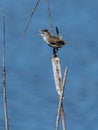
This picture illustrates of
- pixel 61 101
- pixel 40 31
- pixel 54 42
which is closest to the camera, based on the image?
pixel 61 101

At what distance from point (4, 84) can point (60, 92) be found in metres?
0.39

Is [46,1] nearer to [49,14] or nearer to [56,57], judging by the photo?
[49,14]

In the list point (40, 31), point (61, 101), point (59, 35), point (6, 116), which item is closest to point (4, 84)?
point (6, 116)

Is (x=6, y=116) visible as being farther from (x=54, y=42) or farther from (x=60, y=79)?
(x=54, y=42)

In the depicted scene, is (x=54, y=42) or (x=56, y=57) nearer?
(x=56, y=57)

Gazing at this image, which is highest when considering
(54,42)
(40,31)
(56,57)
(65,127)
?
(40,31)

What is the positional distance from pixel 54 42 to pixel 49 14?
29 centimetres

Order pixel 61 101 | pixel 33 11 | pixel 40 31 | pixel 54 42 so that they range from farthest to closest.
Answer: pixel 40 31
pixel 54 42
pixel 33 11
pixel 61 101

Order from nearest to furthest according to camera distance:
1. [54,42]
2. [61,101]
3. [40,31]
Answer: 1. [61,101]
2. [54,42]
3. [40,31]

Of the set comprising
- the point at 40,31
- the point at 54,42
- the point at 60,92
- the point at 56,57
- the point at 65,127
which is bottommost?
the point at 65,127

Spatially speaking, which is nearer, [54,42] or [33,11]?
[33,11]

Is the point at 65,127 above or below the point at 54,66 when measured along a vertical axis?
below

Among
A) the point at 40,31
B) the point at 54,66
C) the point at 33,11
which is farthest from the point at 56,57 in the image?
the point at 40,31

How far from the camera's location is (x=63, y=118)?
280 cm
